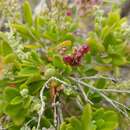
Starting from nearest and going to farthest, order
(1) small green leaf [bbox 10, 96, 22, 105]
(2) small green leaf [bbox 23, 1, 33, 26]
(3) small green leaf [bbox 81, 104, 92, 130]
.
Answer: (3) small green leaf [bbox 81, 104, 92, 130] → (1) small green leaf [bbox 10, 96, 22, 105] → (2) small green leaf [bbox 23, 1, 33, 26]

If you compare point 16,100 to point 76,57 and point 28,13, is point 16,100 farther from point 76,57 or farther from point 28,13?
point 28,13

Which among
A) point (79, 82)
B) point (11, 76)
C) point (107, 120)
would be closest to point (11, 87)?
point (11, 76)

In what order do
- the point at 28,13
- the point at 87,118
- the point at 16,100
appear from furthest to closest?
1. the point at 28,13
2. the point at 16,100
3. the point at 87,118

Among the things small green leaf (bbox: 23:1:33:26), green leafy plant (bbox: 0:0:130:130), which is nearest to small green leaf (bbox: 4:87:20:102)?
→ green leafy plant (bbox: 0:0:130:130)

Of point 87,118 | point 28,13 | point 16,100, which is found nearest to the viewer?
point 87,118

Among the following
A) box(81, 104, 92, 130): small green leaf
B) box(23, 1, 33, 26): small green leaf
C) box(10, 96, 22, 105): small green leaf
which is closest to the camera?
box(81, 104, 92, 130): small green leaf

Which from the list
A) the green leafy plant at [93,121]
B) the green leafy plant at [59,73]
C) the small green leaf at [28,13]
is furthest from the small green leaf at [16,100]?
the small green leaf at [28,13]

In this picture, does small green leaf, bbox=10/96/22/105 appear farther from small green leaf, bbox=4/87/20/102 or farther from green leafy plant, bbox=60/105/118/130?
green leafy plant, bbox=60/105/118/130

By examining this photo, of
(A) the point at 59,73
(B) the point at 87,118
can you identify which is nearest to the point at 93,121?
(B) the point at 87,118

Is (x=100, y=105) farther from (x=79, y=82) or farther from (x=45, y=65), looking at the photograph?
(x=45, y=65)
